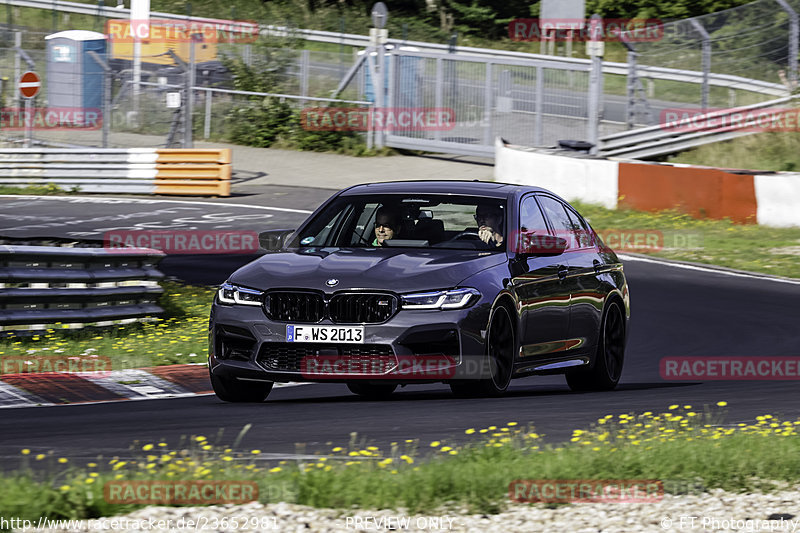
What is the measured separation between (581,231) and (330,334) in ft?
9.71

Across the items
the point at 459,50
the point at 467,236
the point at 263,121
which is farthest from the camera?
the point at 459,50

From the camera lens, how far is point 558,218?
1078cm

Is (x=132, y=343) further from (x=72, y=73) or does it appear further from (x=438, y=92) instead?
(x=72, y=73)

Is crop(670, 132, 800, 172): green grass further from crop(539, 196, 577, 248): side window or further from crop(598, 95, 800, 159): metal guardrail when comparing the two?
crop(539, 196, 577, 248): side window

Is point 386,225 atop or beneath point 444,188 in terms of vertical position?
beneath

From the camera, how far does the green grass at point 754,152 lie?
2933 centimetres

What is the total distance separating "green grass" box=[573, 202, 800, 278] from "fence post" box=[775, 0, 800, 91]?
557cm

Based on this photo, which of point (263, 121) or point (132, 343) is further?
point (263, 121)

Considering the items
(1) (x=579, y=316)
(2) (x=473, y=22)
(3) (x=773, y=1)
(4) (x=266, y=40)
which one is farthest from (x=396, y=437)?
(2) (x=473, y=22)

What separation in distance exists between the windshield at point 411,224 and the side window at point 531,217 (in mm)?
185

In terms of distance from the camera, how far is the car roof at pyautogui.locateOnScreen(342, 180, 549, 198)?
32.9ft

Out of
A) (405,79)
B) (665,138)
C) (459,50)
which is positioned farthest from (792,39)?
(459,50)

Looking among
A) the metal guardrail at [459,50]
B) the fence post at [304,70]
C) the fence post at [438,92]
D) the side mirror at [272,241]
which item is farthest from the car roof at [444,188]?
the fence post at [304,70]

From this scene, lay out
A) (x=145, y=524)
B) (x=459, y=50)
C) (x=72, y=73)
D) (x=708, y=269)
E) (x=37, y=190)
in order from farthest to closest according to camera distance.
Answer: (x=459, y=50), (x=72, y=73), (x=37, y=190), (x=708, y=269), (x=145, y=524)
